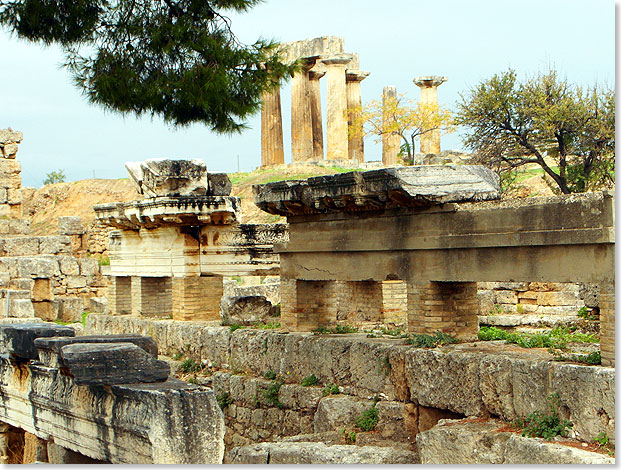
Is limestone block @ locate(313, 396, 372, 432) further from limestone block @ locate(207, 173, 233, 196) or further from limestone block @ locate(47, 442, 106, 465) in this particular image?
limestone block @ locate(207, 173, 233, 196)

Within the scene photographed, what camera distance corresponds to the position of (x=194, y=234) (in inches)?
484

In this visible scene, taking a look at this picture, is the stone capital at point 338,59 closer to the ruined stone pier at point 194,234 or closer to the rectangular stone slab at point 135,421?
the ruined stone pier at point 194,234

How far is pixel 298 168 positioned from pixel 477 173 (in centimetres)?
2805

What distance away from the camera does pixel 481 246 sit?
793 cm

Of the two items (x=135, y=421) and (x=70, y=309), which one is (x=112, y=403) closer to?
(x=135, y=421)

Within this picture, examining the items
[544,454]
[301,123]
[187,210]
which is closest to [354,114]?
[301,123]

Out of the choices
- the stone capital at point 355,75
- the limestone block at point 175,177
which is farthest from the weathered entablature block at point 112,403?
the stone capital at point 355,75

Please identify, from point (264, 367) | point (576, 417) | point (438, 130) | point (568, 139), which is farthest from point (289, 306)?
point (438, 130)

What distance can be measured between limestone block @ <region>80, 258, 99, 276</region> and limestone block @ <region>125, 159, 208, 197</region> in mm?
8120

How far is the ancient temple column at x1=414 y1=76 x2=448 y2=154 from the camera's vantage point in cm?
4056

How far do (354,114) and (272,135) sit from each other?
4.73m

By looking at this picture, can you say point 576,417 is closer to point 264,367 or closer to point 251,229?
point 264,367

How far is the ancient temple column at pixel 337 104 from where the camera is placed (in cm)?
3853

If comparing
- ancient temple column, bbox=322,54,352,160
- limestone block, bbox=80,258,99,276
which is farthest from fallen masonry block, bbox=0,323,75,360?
ancient temple column, bbox=322,54,352,160
